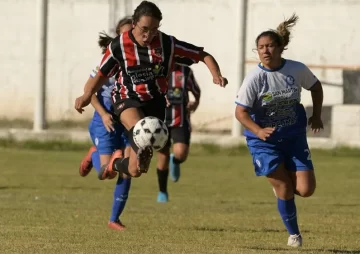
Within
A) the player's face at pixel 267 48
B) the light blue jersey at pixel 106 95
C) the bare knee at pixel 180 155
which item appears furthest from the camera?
the bare knee at pixel 180 155

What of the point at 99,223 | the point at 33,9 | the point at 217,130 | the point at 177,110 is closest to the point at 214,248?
the point at 99,223

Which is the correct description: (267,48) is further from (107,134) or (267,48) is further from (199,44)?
(199,44)

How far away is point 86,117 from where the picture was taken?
827 inches

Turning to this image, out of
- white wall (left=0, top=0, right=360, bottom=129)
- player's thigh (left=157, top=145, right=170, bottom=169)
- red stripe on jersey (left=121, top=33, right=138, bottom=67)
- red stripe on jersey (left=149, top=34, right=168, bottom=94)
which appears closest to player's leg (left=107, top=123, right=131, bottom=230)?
→ red stripe on jersey (left=149, top=34, right=168, bottom=94)

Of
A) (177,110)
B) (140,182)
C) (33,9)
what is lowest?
(140,182)

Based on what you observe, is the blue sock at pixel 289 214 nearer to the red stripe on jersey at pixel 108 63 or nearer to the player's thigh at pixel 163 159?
the red stripe on jersey at pixel 108 63

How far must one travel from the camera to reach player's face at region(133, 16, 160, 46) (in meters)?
8.29

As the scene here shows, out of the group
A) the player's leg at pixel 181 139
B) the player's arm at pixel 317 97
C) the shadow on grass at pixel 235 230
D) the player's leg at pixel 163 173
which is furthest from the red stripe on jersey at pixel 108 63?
the player's leg at pixel 181 139

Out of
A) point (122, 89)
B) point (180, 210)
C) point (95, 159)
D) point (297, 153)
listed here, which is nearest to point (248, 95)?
point (297, 153)

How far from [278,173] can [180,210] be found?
11.0 ft

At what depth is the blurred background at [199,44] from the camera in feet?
65.4

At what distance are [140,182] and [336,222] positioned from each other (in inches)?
223

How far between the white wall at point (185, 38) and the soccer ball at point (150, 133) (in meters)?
11.7

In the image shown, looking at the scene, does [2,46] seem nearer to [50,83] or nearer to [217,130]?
[50,83]
